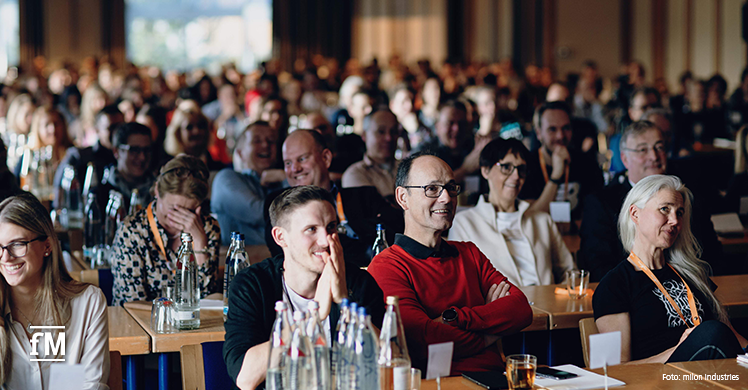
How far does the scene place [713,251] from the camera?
4.43 meters

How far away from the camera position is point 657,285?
318 centimetres

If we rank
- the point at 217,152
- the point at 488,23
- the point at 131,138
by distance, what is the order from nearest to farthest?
1. the point at 131,138
2. the point at 217,152
3. the point at 488,23

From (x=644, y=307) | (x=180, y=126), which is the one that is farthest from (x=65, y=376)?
(x=180, y=126)

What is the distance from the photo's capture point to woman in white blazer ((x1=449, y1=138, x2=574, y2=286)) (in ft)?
13.6

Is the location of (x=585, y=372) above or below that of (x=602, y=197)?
below

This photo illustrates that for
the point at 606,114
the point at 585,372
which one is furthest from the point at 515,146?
the point at 606,114

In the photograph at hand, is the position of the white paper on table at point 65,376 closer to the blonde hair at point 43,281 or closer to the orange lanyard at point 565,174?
the blonde hair at point 43,281

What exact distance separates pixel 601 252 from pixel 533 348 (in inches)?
29.7

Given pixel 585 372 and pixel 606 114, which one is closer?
pixel 585 372

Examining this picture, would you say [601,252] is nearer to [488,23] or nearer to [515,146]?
[515,146]

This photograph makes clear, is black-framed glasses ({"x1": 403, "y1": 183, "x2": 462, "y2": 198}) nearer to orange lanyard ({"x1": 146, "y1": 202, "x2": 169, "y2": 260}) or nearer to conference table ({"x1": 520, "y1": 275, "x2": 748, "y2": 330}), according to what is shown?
conference table ({"x1": 520, "y1": 275, "x2": 748, "y2": 330})

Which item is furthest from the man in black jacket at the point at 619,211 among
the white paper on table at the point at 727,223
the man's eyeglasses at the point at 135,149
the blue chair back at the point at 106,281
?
the man's eyeglasses at the point at 135,149

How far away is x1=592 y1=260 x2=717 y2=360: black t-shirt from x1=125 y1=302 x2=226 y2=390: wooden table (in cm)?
148

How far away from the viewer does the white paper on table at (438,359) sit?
2117mm
